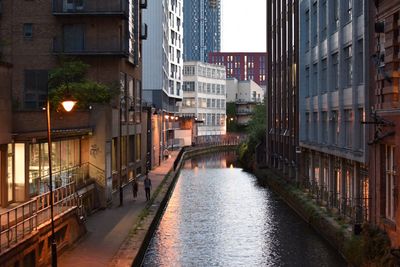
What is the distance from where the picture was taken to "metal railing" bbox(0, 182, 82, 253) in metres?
20.2

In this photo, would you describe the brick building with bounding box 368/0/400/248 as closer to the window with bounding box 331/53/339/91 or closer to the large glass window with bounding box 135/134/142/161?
the window with bounding box 331/53/339/91

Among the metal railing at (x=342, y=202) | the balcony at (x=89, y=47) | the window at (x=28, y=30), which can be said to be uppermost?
the window at (x=28, y=30)

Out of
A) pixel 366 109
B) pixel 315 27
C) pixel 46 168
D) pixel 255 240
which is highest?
pixel 315 27

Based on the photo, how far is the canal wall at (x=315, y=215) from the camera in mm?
29906

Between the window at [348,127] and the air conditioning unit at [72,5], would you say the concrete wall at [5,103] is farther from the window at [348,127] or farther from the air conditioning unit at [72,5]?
the air conditioning unit at [72,5]

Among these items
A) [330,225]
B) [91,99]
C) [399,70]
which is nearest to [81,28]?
[91,99]

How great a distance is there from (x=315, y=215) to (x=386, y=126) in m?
10.9

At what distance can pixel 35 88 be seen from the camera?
50219 mm

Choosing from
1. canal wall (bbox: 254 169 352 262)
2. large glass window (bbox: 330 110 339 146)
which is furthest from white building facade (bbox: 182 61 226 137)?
large glass window (bbox: 330 110 339 146)

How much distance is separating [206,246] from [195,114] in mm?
119790

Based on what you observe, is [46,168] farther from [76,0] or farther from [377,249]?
[76,0]

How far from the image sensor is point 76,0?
4894 centimetres

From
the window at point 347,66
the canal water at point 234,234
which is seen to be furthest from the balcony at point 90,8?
the window at point 347,66

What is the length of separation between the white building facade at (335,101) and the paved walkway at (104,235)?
11.4m
